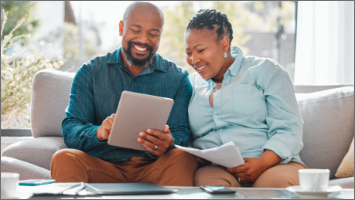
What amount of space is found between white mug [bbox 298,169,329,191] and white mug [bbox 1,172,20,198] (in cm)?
79

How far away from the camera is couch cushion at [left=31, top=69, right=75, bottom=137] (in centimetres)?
194

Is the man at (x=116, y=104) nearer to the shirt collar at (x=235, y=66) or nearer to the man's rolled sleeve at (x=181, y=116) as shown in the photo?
the man's rolled sleeve at (x=181, y=116)

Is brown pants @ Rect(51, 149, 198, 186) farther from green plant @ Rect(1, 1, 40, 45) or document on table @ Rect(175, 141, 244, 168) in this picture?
green plant @ Rect(1, 1, 40, 45)

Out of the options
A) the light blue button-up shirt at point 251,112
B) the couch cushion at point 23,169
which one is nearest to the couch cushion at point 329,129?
the light blue button-up shirt at point 251,112

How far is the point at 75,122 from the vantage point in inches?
61.2

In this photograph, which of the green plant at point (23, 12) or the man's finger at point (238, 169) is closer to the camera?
the man's finger at point (238, 169)

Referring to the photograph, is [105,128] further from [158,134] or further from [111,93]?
[111,93]

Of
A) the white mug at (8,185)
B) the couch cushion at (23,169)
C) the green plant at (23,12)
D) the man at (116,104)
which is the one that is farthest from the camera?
the green plant at (23,12)

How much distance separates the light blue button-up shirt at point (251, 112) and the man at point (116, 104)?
0.12 meters

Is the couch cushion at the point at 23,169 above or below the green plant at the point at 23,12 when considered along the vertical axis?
below

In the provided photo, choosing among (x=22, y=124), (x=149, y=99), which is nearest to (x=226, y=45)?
(x=149, y=99)

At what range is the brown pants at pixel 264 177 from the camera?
4.26ft

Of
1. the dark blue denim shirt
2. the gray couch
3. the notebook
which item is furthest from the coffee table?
the gray couch

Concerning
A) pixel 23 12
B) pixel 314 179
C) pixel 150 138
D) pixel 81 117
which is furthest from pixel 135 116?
pixel 23 12
